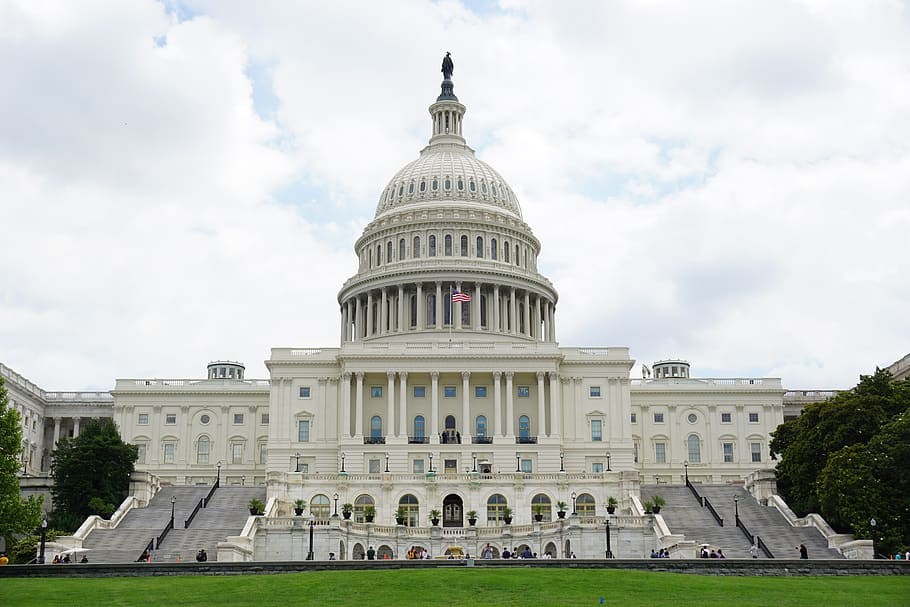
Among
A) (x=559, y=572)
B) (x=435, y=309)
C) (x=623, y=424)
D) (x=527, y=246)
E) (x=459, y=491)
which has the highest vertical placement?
(x=527, y=246)

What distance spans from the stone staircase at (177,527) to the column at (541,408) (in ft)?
90.3

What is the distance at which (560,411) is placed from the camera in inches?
4429

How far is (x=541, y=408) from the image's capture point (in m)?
111

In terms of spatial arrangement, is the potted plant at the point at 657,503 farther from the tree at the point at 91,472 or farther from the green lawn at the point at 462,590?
the tree at the point at 91,472

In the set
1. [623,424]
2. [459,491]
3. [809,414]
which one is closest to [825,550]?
[809,414]

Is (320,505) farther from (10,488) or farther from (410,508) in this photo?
(10,488)

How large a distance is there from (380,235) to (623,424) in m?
38.9

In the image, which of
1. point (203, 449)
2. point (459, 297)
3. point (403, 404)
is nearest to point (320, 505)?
point (403, 404)

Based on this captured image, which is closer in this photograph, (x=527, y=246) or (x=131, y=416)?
(x=131, y=416)

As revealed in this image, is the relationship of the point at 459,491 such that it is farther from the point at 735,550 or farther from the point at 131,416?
the point at 131,416

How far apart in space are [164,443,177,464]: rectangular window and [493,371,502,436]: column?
34.3 meters

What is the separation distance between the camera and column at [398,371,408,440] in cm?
10962

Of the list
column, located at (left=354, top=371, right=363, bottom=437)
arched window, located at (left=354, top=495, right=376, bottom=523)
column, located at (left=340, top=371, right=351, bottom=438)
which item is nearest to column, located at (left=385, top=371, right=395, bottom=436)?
column, located at (left=354, top=371, right=363, bottom=437)

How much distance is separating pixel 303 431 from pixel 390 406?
8.32 m
